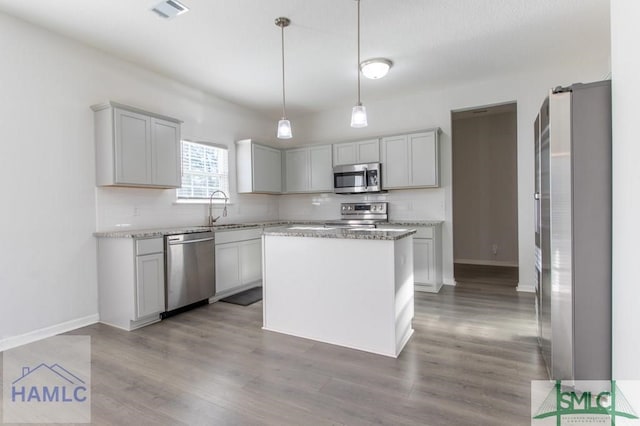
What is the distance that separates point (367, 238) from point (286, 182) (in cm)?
343

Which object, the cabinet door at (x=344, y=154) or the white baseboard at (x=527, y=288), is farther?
the cabinet door at (x=344, y=154)

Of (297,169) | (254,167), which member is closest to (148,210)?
(254,167)

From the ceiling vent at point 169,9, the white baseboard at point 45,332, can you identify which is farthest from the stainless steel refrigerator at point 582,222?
the white baseboard at point 45,332

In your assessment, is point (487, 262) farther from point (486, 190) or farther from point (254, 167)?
point (254, 167)

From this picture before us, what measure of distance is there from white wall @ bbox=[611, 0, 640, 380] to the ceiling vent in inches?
114

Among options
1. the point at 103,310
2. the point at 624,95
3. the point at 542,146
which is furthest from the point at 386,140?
the point at 103,310

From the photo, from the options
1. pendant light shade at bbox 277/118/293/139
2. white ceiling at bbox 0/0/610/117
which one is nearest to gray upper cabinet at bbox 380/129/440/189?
white ceiling at bbox 0/0/610/117

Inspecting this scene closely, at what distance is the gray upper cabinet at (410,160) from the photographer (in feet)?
14.3

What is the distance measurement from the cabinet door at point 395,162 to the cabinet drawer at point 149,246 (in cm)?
305

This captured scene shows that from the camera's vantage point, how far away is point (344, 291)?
8.39ft

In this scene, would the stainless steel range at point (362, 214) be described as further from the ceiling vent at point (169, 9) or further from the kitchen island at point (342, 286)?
the ceiling vent at point (169, 9)

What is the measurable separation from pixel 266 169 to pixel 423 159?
246 centimetres

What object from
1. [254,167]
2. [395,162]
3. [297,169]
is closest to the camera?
[395,162]

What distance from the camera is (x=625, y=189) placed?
5.02ft
